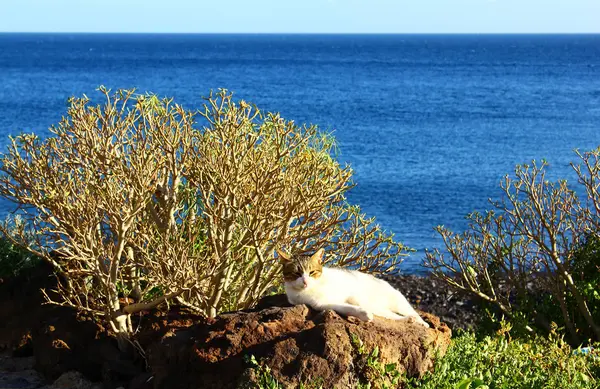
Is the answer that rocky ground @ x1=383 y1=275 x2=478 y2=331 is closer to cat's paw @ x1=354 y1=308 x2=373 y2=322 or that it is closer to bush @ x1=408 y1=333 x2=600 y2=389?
bush @ x1=408 y1=333 x2=600 y2=389

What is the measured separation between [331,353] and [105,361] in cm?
307

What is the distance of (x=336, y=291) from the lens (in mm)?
6746

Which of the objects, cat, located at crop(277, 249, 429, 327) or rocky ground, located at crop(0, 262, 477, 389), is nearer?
rocky ground, located at crop(0, 262, 477, 389)

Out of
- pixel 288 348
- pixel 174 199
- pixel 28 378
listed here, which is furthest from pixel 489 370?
pixel 28 378

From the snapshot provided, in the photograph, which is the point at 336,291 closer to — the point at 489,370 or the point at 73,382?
the point at 489,370

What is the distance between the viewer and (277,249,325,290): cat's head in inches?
262

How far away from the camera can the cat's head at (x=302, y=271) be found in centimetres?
666

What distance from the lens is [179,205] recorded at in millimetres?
9141

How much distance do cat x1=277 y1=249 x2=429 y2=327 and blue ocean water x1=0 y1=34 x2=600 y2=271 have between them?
1238cm

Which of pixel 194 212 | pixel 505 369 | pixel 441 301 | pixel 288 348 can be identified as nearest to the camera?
pixel 288 348

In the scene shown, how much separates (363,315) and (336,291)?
1.31 ft

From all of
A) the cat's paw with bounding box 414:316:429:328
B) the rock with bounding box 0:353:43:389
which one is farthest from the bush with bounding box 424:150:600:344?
the rock with bounding box 0:353:43:389

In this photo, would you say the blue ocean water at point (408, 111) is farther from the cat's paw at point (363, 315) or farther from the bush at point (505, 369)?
the cat's paw at point (363, 315)

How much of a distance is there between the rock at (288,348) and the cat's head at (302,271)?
20 centimetres
